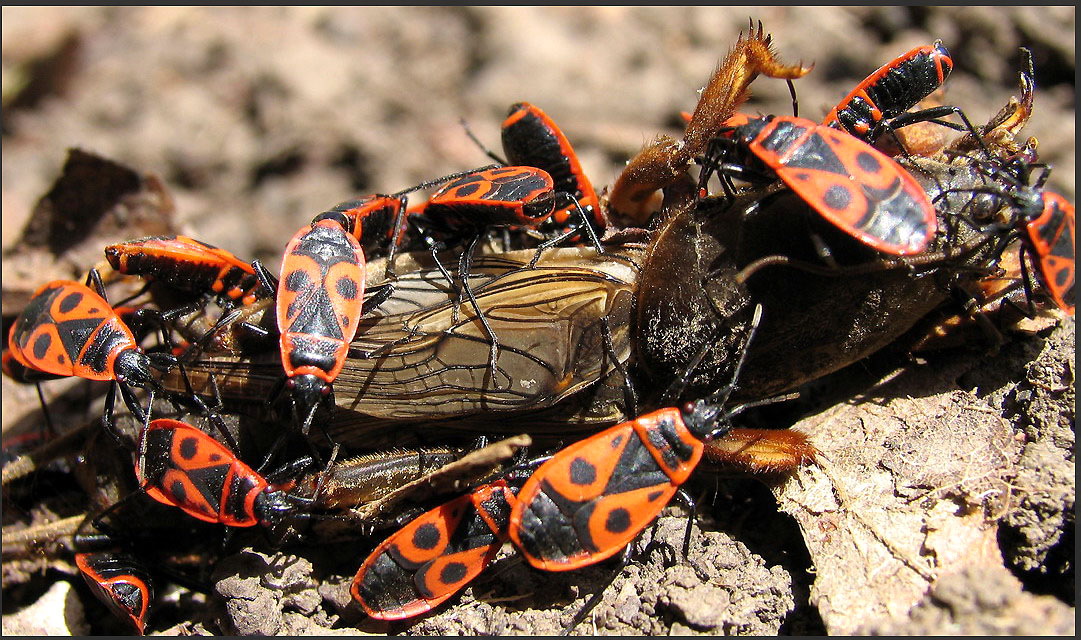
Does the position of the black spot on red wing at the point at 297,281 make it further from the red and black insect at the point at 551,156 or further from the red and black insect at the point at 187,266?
the red and black insect at the point at 551,156

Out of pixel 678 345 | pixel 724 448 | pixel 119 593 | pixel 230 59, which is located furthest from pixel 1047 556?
pixel 230 59

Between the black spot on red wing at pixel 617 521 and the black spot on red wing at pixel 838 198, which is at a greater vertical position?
the black spot on red wing at pixel 838 198

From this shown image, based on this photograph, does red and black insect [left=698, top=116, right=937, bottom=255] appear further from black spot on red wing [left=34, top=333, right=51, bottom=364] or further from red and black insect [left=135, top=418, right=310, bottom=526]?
black spot on red wing [left=34, top=333, right=51, bottom=364]

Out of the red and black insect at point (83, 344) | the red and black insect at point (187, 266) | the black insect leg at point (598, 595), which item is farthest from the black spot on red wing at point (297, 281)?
the black insect leg at point (598, 595)

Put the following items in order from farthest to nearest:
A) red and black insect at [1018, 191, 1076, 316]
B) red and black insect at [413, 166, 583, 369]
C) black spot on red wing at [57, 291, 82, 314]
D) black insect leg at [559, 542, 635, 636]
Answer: black spot on red wing at [57, 291, 82, 314] → red and black insect at [413, 166, 583, 369] → black insect leg at [559, 542, 635, 636] → red and black insect at [1018, 191, 1076, 316]

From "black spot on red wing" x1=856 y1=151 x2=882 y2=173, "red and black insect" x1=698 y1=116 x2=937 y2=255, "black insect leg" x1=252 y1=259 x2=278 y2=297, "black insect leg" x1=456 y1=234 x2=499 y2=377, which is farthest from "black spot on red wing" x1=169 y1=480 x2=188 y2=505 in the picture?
"black spot on red wing" x1=856 y1=151 x2=882 y2=173

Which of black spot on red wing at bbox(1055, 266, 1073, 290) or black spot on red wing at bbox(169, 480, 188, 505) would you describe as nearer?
black spot on red wing at bbox(1055, 266, 1073, 290)

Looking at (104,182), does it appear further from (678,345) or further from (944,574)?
(944,574)
